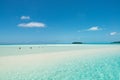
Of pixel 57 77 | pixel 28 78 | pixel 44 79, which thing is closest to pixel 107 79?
pixel 57 77

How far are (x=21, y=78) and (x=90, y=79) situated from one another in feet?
6.34

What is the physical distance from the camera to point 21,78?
177 inches

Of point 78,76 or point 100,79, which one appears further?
point 78,76

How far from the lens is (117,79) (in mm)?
4367

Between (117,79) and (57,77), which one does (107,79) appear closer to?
(117,79)

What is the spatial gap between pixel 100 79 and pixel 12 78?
246 cm

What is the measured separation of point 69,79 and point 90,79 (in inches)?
22.8

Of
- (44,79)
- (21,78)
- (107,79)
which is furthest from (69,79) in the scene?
(21,78)

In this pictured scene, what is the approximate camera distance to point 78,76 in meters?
4.75

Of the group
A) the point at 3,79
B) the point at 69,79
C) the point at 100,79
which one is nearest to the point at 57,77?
the point at 69,79

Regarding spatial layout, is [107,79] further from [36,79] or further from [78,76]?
[36,79]

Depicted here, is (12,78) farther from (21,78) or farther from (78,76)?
(78,76)

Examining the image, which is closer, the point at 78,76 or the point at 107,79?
the point at 107,79

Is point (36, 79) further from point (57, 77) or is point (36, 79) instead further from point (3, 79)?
point (3, 79)
